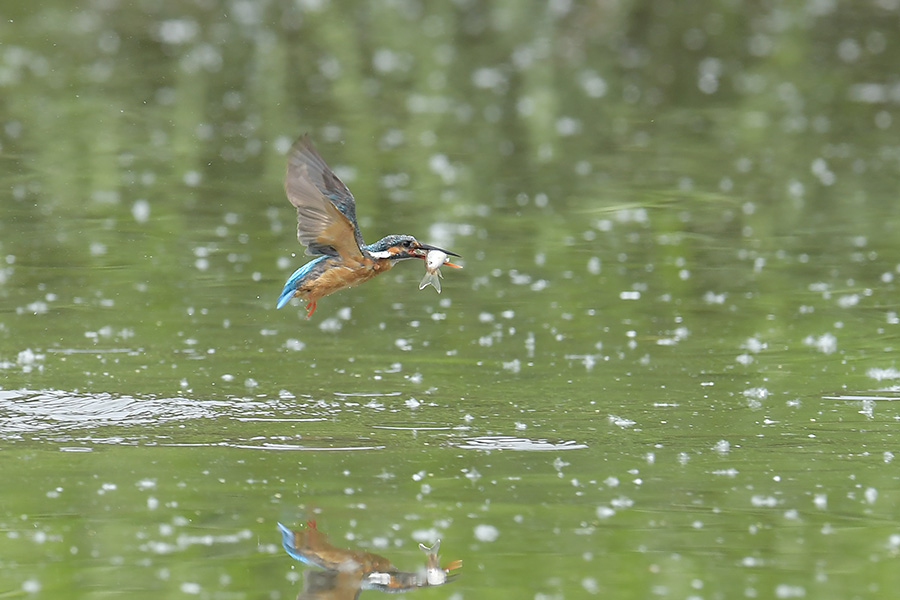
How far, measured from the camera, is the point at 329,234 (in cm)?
644

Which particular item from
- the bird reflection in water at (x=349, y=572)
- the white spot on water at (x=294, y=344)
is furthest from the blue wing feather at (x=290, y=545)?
the white spot on water at (x=294, y=344)

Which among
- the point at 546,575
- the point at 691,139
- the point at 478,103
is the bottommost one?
the point at 546,575

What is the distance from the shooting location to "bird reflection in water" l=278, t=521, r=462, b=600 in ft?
16.9

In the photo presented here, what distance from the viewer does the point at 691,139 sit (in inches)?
599

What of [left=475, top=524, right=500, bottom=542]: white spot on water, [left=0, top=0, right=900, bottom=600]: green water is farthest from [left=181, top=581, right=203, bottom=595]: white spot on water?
[left=475, top=524, right=500, bottom=542]: white spot on water

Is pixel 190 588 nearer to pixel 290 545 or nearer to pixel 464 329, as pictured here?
pixel 290 545

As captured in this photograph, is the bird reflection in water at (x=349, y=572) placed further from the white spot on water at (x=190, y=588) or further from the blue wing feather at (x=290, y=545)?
the white spot on water at (x=190, y=588)

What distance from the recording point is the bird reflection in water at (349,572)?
5148 millimetres

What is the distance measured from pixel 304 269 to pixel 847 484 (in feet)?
8.07

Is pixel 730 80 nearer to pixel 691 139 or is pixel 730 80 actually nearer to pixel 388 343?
pixel 691 139

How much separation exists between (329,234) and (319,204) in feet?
0.45

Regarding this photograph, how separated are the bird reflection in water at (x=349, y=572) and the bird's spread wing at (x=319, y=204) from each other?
A: 138 cm

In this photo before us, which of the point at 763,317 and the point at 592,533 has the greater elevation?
the point at 763,317

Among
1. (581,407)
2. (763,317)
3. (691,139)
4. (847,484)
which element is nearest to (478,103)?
(691,139)
